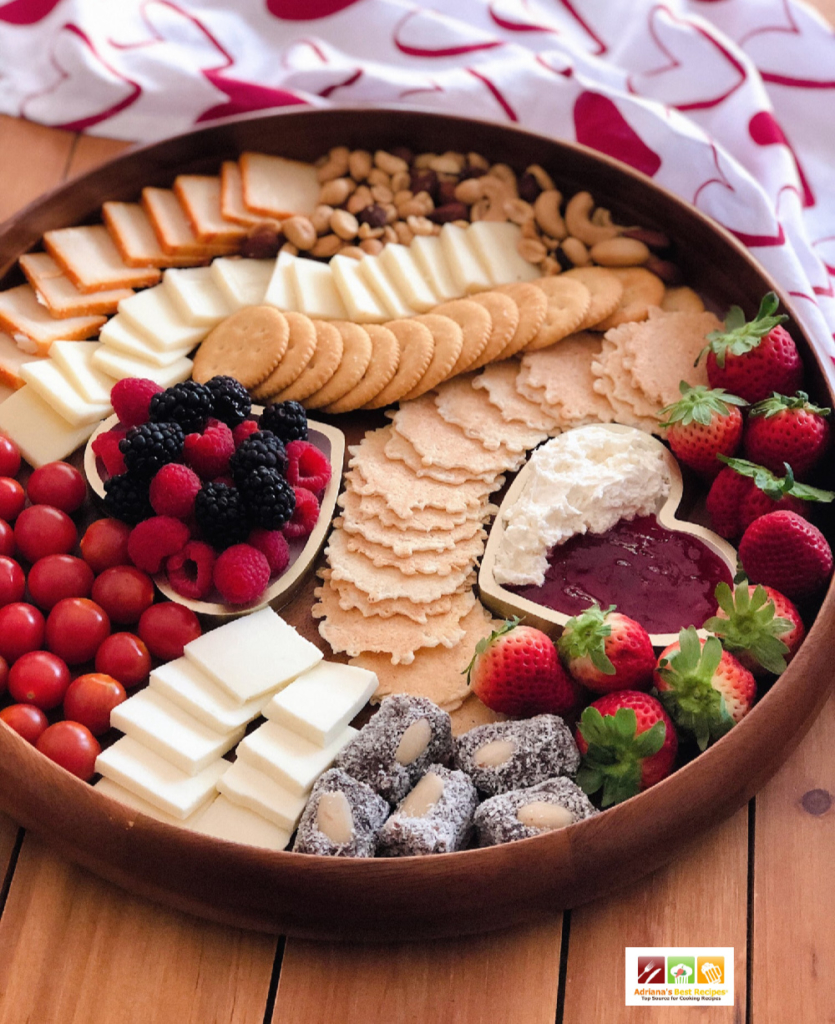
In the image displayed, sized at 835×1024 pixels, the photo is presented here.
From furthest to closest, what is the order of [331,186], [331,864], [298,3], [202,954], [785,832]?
[298,3], [331,186], [785,832], [202,954], [331,864]

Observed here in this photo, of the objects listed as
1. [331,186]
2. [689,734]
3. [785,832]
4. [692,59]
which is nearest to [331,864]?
[689,734]

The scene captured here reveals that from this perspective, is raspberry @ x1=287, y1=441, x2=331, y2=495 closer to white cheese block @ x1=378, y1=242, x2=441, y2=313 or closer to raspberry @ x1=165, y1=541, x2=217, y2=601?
raspberry @ x1=165, y1=541, x2=217, y2=601

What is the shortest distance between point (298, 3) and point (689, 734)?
6.75 ft

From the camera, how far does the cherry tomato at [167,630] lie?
6.18 ft

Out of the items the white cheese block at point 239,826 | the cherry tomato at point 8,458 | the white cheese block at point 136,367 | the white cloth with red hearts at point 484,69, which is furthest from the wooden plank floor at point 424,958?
the white cloth with red hearts at point 484,69

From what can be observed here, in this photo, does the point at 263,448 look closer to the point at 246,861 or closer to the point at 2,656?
the point at 2,656

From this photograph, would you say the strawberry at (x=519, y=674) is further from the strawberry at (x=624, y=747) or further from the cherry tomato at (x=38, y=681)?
the cherry tomato at (x=38, y=681)

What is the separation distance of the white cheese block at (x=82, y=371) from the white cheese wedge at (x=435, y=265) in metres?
0.72

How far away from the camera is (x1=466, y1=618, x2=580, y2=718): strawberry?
174cm

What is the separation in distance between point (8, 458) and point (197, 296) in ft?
1.75

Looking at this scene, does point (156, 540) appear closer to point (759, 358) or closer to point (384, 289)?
point (384, 289)

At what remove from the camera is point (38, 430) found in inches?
84.4

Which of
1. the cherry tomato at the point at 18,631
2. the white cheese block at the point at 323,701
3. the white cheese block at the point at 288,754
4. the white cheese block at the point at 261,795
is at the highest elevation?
Result: the cherry tomato at the point at 18,631

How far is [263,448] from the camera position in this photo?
190 centimetres
